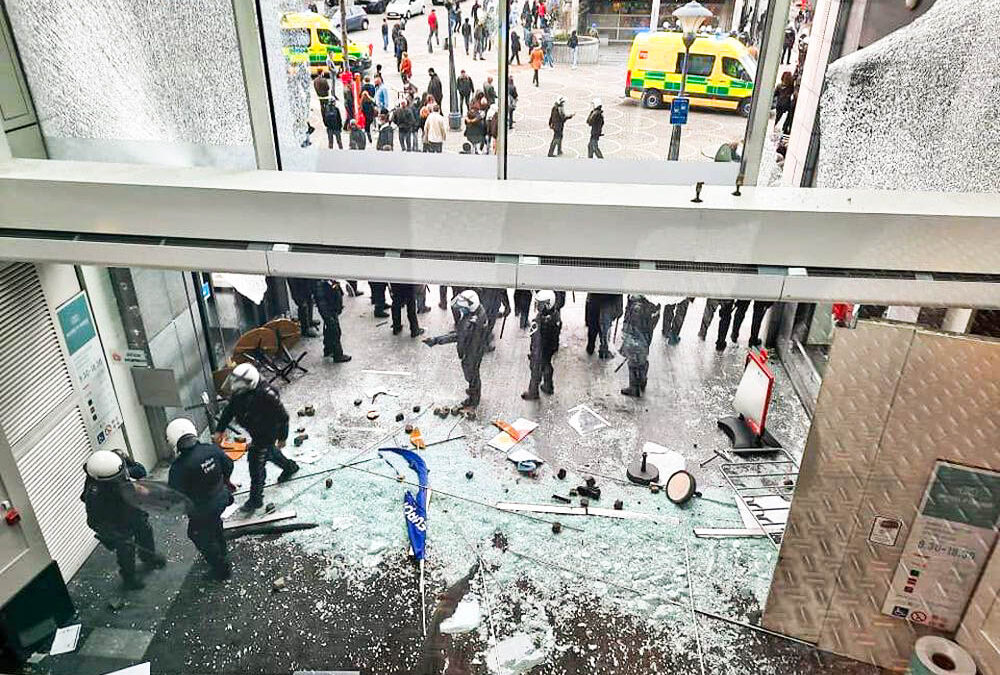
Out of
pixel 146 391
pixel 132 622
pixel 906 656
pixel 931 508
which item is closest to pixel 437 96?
pixel 146 391

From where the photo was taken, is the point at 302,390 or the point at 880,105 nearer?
the point at 880,105

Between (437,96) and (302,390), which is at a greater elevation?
(437,96)

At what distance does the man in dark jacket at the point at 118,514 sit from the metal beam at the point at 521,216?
5.73 ft

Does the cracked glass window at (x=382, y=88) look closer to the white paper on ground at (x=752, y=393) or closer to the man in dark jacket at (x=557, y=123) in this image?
the man in dark jacket at (x=557, y=123)

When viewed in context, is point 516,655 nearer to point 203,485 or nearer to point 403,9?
point 203,485

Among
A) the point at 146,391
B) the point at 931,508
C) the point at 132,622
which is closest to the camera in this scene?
the point at 931,508

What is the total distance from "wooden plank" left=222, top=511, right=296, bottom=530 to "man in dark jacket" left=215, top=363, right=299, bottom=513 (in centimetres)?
9

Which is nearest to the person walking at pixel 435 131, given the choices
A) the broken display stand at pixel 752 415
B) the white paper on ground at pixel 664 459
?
the white paper on ground at pixel 664 459

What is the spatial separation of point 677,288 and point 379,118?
190cm

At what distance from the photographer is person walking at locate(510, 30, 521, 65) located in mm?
3195

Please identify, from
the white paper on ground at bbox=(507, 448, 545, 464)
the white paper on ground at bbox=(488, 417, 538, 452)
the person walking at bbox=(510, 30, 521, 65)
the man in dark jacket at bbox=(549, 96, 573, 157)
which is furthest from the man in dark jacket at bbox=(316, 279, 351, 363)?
the person walking at bbox=(510, 30, 521, 65)

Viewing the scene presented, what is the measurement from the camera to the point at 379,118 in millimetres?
3758

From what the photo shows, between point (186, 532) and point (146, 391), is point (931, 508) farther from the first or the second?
point (146, 391)

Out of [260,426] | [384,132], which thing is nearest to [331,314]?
[260,426]
